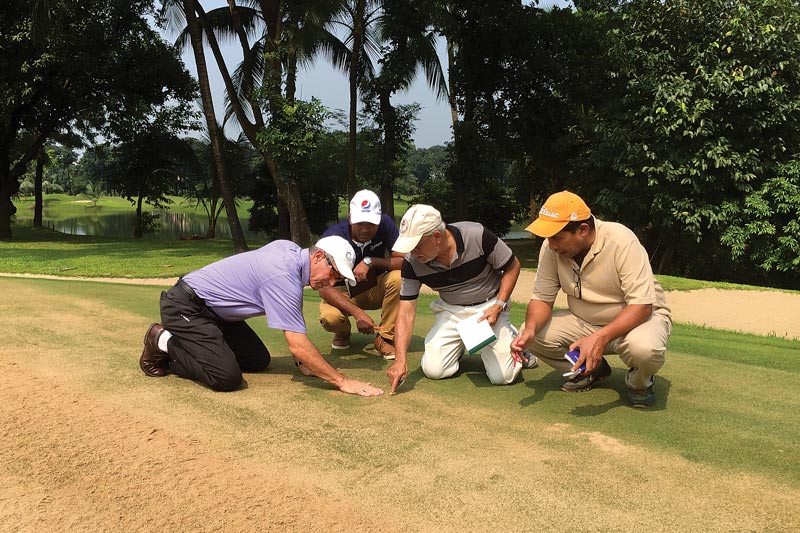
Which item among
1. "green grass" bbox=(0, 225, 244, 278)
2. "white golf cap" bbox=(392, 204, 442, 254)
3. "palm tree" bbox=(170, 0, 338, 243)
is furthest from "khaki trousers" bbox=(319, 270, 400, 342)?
"palm tree" bbox=(170, 0, 338, 243)

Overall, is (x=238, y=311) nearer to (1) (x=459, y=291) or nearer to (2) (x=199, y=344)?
(2) (x=199, y=344)

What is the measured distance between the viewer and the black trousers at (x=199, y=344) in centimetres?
453

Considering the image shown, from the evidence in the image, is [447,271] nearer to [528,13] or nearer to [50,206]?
[528,13]

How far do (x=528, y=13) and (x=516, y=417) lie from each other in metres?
19.1

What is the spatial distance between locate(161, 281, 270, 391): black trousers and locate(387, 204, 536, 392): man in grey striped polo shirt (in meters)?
1.24

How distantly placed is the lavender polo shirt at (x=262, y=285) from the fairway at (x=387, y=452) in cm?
57

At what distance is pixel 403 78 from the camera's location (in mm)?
19500

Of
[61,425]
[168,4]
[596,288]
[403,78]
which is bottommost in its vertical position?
[61,425]

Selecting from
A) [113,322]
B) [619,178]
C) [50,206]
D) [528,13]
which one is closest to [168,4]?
[528,13]

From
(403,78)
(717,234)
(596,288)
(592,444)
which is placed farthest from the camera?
(403,78)

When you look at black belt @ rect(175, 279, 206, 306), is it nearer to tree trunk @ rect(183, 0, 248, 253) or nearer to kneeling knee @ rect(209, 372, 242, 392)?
kneeling knee @ rect(209, 372, 242, 392)

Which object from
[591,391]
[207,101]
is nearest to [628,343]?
[591,391]

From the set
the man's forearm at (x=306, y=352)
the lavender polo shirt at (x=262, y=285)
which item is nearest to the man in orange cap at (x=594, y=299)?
the man's forearm at (x=306, y=352)

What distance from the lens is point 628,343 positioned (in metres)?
4.17
